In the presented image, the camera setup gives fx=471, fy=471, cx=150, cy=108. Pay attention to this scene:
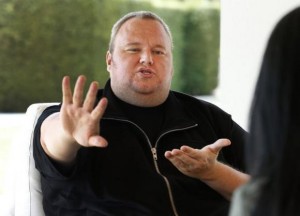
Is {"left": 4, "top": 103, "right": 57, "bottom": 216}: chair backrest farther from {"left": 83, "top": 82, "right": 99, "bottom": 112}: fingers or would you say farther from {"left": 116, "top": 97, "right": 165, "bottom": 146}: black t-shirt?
{"left": 83, "top": 82, "right": 99, "bottom": 112}: fingers

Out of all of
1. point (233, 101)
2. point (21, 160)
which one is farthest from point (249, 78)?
point (21, 160)

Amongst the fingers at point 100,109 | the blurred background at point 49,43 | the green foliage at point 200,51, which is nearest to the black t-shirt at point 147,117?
the fingers at point 100,109

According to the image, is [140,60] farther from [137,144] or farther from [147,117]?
[137,144]

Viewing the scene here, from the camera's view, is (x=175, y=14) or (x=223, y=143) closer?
(x=223, y=143)

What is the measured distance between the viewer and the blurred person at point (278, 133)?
30.9 inches

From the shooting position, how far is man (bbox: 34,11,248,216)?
1484 millimetres

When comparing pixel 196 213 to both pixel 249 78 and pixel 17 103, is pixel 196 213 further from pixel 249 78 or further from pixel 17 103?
pixel 17 103

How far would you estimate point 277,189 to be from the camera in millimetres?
780

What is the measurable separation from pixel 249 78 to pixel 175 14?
3242 millimetres

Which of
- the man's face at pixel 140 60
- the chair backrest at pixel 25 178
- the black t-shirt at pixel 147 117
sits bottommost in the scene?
the chair backrest at pixel 25 178

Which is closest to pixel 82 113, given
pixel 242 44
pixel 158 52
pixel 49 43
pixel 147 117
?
pixel 147 117

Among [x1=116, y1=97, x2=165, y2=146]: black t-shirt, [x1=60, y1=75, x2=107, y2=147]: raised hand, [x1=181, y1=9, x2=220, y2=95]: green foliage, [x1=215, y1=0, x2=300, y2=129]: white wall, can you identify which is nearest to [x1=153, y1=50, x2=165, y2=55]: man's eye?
[x1=116, y1=97, x2=165, y2=146]: black t-shirt

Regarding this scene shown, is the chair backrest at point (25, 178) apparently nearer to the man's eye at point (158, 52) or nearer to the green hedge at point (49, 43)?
the man's eye at point (158, 52)

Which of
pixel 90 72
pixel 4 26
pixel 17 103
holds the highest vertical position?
pixel 4 26
